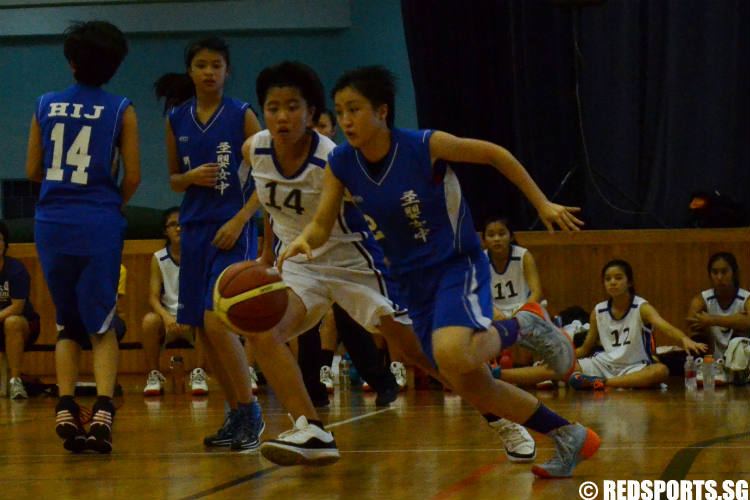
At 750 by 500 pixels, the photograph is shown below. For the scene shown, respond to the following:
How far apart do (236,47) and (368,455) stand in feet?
27.3

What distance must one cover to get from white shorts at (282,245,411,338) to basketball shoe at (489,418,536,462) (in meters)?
0.59

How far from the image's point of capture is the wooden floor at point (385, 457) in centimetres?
332

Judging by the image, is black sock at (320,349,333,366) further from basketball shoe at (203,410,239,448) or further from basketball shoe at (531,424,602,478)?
basketball shoe at (531,424,602,478)

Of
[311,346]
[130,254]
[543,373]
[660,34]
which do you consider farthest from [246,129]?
[660,34]

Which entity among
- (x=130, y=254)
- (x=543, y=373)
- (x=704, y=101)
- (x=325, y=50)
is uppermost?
(x=325, y=50)

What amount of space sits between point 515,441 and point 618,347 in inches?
167

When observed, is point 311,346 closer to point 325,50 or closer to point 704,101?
point 704,101

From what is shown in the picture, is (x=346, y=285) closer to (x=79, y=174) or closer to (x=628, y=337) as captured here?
(x=79, y=174)

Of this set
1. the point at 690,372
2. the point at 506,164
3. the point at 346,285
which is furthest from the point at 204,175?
the point at 690,372

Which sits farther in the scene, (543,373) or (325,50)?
(325,50)

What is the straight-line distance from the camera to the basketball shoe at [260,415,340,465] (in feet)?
11.7

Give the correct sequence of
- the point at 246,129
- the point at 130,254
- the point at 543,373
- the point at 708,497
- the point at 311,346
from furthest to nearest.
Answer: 1. the point at 130,254
2. the point at 543,373
3. the point at 311,346
4. the point at 246,129
5. the point at 708,497

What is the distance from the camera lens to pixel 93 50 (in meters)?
4.52

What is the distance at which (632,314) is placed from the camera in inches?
311
